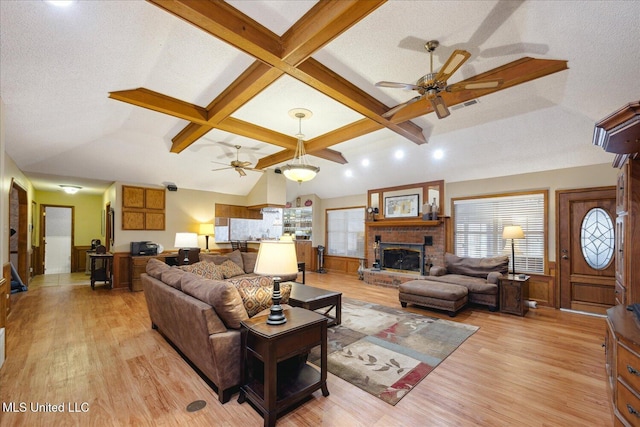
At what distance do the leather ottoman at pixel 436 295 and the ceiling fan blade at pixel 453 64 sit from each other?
10.8ft

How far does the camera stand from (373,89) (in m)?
3.53

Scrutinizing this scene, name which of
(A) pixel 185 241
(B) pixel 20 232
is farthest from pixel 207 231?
(B) pixel 20 232

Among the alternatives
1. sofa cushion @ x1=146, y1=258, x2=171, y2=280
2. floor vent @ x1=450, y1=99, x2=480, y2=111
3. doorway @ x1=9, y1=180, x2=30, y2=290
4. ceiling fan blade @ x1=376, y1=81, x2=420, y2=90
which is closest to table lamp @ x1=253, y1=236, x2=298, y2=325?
ceiling fan blade @ x1=376, y1=81, x2=420, y2=90

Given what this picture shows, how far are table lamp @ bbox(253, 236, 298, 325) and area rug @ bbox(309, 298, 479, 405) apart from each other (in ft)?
3.48

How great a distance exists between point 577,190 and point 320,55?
4.91m

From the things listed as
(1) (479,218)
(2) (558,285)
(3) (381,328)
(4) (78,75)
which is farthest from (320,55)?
(2) (558,285)

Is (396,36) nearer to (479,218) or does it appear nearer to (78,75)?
(78,75)

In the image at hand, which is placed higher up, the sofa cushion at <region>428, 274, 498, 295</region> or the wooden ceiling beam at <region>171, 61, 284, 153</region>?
the wooden ceiling beam at <region>171, 61, 284, 153</region>

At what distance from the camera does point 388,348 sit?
328 centimetres

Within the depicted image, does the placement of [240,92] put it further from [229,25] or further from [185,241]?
[185,241]

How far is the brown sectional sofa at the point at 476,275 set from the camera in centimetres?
472

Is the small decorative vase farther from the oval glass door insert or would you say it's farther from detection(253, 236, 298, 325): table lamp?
detection(253, 236, 298, 325): table lamp

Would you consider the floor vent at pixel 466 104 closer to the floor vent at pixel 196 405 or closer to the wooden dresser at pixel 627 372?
the wooden dresser at pixel 627 372

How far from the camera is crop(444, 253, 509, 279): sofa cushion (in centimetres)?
510
